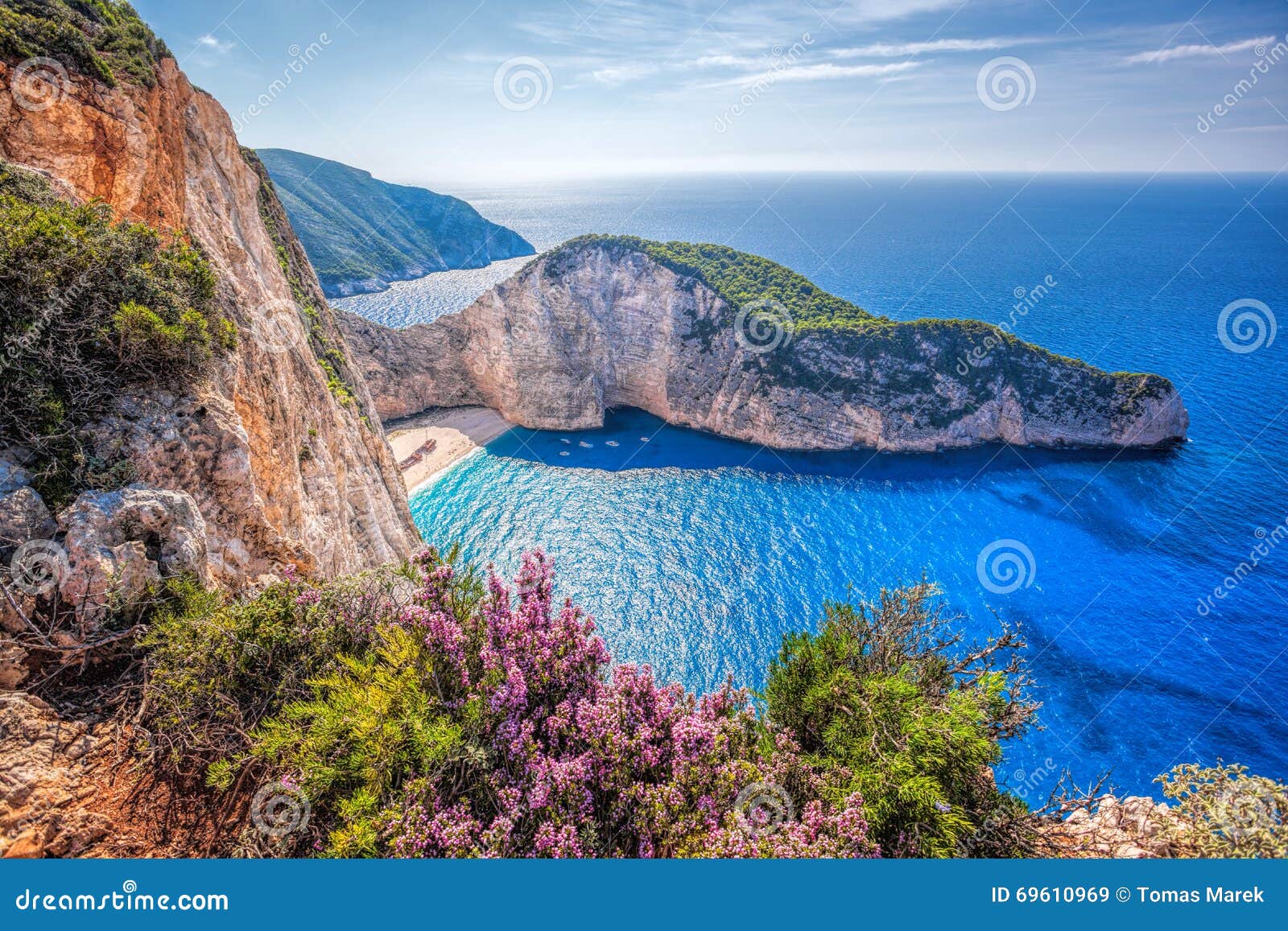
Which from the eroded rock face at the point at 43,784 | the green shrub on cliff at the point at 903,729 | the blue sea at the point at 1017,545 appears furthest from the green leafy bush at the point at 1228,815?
the blue sea at the point at 1017,545

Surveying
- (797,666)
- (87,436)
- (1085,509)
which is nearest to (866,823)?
(797,666)

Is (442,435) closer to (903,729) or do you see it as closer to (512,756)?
(512,756)

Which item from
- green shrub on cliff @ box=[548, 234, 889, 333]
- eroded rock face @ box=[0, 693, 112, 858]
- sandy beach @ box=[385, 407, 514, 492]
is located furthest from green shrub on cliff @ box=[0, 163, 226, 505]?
green shrub on cliff @ box=[548, 234, 889, 333]

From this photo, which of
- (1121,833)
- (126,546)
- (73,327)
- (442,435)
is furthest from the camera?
(442,435)

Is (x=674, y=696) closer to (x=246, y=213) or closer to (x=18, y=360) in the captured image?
(x=18, y=360)

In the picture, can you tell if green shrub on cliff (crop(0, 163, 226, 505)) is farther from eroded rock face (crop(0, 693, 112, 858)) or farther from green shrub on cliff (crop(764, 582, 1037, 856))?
green shrub on cliff (crop(764, 582, 1037, 856))

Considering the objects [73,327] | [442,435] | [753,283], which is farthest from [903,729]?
[753,283]
